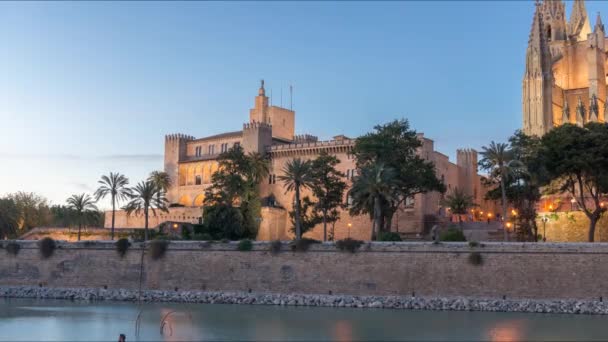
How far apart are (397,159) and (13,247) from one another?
2257cm

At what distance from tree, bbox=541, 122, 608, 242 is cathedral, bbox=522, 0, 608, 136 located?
14797 mm

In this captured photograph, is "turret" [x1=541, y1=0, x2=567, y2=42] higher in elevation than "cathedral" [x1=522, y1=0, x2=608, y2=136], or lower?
higher

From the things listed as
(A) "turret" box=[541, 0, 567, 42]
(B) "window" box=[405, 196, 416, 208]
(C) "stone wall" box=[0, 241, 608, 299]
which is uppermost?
(A) "turret" box=[541, 0, 567, 42]

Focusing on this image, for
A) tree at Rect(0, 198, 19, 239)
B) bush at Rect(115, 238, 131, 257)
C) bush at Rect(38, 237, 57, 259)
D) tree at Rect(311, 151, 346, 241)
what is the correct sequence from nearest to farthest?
bush at Rect(115, 238, 131, 257) → bush at Rect(38, 237, 57, 259) → tree at Rect(311, 151, 346, 241) → tree at Rect(0, 198, 19, 239)

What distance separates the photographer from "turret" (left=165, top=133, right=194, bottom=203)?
6694cm

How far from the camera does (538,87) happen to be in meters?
60.2

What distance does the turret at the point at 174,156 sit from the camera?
220 feet

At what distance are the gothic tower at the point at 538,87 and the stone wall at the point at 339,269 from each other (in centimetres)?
2773

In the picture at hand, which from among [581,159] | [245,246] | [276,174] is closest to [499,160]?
[581,159]

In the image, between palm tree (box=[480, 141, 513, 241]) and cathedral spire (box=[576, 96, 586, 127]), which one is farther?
cathedral spire (box=[576, 96, 586, 127])

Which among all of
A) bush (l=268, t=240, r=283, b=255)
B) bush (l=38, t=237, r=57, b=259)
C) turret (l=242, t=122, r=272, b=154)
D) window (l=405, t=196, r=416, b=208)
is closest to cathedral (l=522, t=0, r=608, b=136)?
window (l=405, t=196, r=416, b=208)

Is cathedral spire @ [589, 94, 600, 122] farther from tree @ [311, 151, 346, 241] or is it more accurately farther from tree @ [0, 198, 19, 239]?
tree @ [0, 198, 19, 239]

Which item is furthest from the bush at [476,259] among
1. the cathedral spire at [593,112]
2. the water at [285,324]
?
the cathedral spire at [593,112]

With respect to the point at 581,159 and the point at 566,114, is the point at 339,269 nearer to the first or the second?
the point at 581,159
